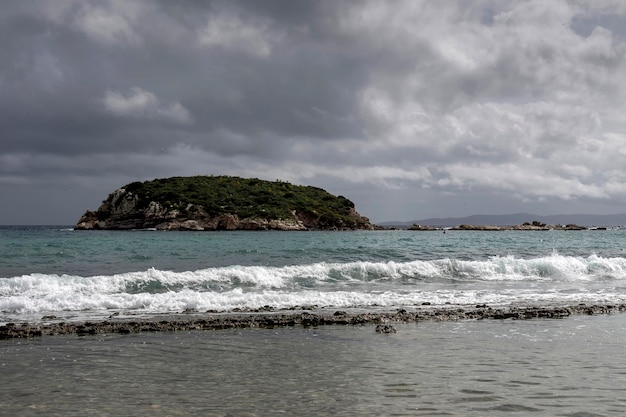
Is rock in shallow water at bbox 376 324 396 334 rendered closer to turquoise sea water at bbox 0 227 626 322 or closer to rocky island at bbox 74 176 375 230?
turquoise sea water at bbox 0 227 626 322

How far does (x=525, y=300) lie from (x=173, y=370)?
1585 centimetres

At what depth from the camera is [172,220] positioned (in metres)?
123

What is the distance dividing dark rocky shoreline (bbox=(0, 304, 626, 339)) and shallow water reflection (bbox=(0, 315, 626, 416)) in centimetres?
77

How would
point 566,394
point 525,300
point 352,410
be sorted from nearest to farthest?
1. point 352,410
2. point 566,394
3. point 525,300

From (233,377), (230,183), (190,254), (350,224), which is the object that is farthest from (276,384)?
(230,183)

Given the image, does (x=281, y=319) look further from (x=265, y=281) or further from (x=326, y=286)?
(x=265, y=281)

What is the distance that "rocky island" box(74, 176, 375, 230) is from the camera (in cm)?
12375

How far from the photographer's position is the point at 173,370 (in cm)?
946

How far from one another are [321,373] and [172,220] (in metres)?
119

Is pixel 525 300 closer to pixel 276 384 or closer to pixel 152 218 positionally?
pixel 276 384

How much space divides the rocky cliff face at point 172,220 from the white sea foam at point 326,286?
9190 centimetres

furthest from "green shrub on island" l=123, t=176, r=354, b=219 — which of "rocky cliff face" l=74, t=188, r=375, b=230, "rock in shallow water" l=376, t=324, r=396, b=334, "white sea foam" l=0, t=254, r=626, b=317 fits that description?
"rock in shallow water" l=376, t=324, r=396, b=334

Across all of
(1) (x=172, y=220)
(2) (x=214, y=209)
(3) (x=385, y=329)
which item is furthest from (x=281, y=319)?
(2) (x=214, y=209)

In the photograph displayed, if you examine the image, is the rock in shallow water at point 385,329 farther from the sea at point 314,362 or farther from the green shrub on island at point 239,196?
the green shrub on island at point 239,196
